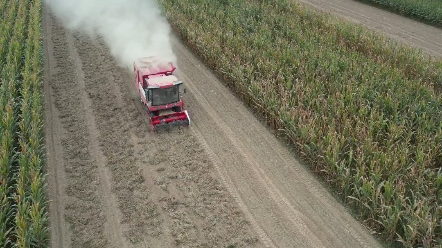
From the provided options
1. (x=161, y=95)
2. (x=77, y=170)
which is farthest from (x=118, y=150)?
(x=161, y=95)

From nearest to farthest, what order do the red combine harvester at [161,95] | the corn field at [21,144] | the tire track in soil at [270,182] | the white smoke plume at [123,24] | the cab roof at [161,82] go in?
the corn field at [21,144] → the tire track in soil at [270,182] → the cab roof at [161,82] → the red combine harvester at [161,95] → the white smoke plume at [123,24]

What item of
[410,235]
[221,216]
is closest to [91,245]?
[221,216]

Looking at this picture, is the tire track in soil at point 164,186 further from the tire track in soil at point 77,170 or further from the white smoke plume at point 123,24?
the white smoke plume at point 123,24

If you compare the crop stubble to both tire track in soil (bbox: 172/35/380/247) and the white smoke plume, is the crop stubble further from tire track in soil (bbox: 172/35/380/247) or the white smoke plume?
the white smoke plume

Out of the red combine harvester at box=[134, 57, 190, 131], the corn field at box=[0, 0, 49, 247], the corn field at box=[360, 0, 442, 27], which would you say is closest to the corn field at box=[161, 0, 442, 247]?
the red combine harvester at box=[134, 57, 190, 131]

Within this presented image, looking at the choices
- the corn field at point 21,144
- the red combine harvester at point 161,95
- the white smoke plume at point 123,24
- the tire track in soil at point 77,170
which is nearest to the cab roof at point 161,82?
the red combine harvester at point 161,95

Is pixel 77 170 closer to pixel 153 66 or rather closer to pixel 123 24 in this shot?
pixel 153 66

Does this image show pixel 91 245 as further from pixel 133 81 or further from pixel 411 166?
pixel 133 81
